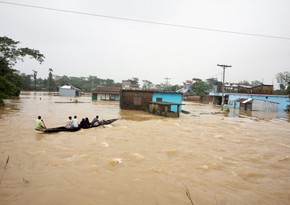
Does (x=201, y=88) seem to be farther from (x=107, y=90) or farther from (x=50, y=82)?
(x=50, y=82)

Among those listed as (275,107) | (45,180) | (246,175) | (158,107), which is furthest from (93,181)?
(275,107)

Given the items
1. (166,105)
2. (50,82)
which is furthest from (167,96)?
(50,82)

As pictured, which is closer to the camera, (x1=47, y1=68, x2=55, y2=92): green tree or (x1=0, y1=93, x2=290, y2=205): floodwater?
(x1=0, y1=93, x2=290, y2=205): floodwater

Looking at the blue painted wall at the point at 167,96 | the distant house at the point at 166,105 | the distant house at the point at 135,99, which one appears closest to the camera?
the distant house at the point at 166,105

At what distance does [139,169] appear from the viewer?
833cm

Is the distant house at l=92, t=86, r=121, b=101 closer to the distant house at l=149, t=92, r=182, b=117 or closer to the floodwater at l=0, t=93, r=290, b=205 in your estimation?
the distant house at l=149, t=92, r=182, b=117

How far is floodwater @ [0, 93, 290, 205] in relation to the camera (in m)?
6.23

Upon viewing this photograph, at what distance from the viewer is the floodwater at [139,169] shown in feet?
20.4

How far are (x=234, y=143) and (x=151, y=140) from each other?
4967mm

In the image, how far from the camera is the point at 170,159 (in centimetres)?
964

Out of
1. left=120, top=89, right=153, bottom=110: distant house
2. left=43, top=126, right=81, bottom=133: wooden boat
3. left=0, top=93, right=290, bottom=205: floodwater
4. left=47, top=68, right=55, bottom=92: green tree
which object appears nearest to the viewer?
left=0, top=93, right=290, bottom=205: floodwater

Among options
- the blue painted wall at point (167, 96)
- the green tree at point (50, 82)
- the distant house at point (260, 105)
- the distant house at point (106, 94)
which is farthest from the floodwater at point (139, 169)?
the green tree at point (50, 82)

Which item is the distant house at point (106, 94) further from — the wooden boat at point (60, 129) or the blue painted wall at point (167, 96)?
the wooden boat at point (60, 129)

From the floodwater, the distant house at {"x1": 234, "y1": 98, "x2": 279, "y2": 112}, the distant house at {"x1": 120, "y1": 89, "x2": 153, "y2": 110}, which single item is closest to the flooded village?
Result: the floodwater
